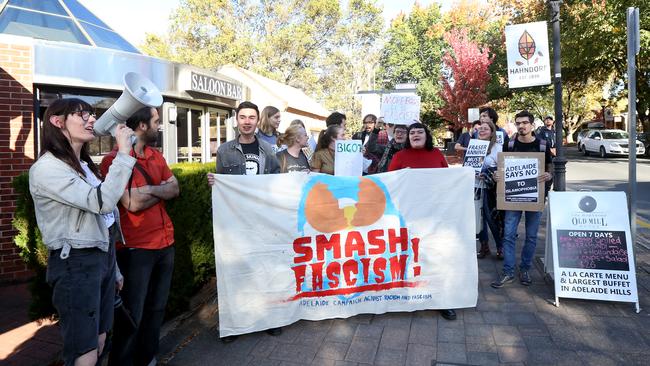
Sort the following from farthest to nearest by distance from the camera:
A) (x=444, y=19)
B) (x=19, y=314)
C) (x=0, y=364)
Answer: (x=444, y=19) < (x=19, y=314) < (x=0, y=364)

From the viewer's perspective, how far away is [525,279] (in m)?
4.89

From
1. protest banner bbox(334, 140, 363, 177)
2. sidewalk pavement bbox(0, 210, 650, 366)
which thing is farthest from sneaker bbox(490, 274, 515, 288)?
protest banner bbox(334, 140, 363, 177)

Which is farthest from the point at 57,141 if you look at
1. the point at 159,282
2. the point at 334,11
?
the point at 334,11

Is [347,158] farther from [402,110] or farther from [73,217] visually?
[73,217]

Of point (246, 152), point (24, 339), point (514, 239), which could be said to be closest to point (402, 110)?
point (514, 239)

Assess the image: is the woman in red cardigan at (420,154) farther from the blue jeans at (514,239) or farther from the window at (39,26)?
the window at (39,26)

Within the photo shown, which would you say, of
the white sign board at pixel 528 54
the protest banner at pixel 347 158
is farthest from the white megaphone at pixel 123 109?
the white sign board at pixel 528 54

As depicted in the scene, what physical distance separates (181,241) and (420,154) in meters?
2.57

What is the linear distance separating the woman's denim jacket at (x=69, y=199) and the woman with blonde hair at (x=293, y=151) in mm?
2379

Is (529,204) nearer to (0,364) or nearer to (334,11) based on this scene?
(0,364)

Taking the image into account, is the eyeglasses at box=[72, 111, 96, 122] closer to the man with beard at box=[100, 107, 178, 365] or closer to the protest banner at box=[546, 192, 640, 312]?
the man with beard at box=[100, 107, 178, 365]

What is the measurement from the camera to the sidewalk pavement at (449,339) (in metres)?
3.33

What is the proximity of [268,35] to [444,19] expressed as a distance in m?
17.5

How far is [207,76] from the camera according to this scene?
29.9 feet
